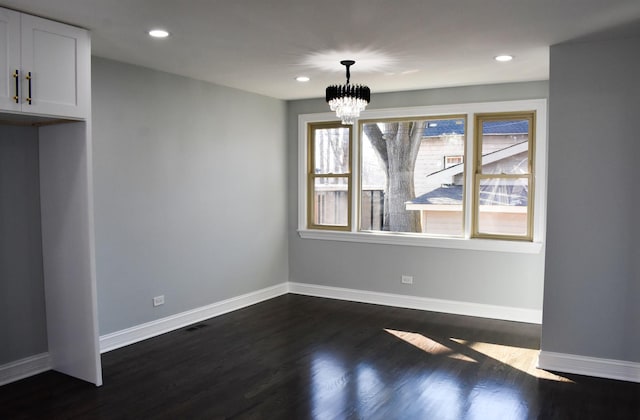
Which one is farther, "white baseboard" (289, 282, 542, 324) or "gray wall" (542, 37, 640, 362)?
"white baseboard" (289, 282, 542, 324)

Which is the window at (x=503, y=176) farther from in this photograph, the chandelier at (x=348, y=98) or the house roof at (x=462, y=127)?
the chandelier at (x=348, y=98)

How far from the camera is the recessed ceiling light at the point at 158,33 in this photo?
337cm

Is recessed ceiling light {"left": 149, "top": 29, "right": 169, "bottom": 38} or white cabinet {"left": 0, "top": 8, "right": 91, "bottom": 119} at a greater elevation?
recessed ceiling light {"left": 149, "top": 29, "right": 169, "bottom": 38}

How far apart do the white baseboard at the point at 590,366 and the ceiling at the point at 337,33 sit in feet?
7.73

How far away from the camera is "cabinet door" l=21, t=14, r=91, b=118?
3062mm

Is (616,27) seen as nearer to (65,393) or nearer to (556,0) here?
(556,0)

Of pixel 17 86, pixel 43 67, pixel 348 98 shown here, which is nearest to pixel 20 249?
pixel 17 86

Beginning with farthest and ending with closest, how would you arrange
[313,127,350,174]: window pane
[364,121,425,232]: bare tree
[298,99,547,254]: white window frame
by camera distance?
[313,127,350,174]: window pane → [364,121,425,232]: bare tree → [298,99,547,254]: white window frame

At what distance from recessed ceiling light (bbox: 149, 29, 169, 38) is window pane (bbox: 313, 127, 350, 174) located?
9.95ft

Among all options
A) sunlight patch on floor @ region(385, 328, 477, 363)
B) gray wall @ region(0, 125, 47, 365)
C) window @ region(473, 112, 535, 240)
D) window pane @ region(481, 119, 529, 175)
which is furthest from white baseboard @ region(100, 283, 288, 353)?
window pane @ region(481, 119, 529, 175)

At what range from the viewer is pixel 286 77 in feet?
16.1

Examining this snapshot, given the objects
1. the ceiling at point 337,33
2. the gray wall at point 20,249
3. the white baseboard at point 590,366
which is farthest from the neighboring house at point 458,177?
the gray wall at point 20,249

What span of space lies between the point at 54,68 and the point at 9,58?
273 millimetres

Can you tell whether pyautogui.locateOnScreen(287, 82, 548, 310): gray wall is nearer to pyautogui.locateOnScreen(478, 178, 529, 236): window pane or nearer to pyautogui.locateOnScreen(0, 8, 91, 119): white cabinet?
pyautogui.locateOnScreen(478, 178, 529, 236): window pane
